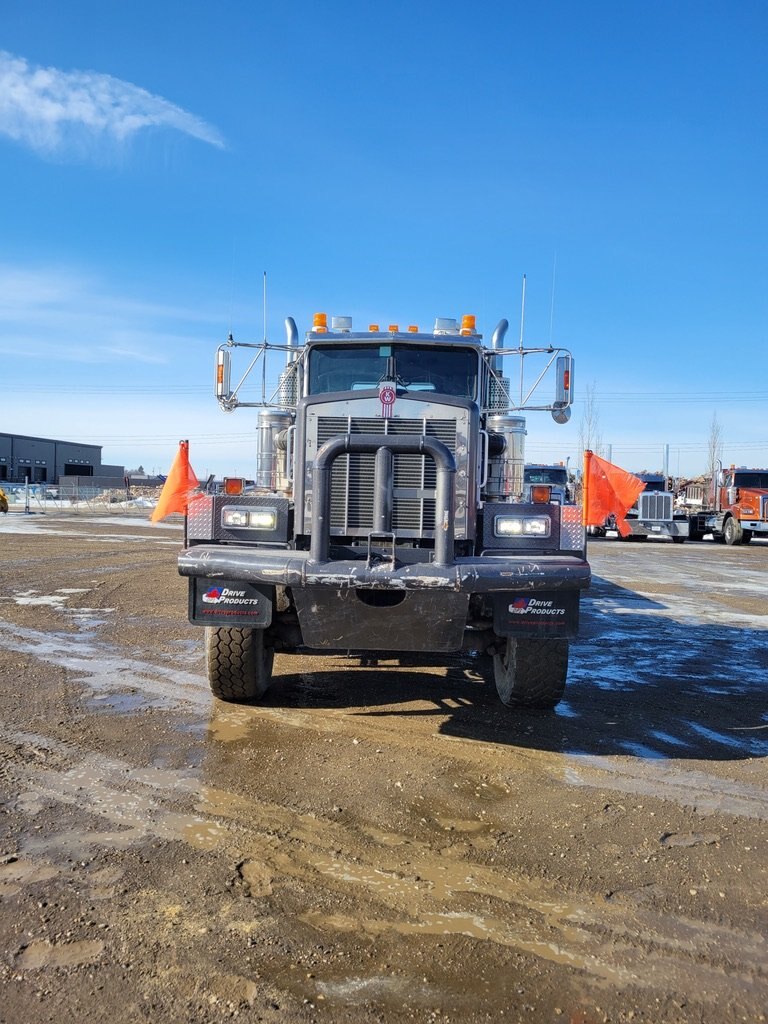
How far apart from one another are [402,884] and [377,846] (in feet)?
1.13

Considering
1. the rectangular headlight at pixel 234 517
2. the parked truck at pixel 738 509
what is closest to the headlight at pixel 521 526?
the rectangular headlight at pixel 234 517

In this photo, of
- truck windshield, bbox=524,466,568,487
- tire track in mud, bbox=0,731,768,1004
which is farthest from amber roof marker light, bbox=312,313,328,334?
truck windshield, bbox=524,466,568,487

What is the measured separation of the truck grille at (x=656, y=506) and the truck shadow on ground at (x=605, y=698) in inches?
760

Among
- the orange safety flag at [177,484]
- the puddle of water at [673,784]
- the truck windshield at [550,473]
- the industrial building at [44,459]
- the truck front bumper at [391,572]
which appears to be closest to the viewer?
the puddle of water at [673,784]

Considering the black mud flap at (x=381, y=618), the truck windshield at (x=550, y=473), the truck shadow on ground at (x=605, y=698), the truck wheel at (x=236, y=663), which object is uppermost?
the truck windshield at (x=550, y=473)

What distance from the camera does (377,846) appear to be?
3.43 m

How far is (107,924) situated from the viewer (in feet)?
8.99

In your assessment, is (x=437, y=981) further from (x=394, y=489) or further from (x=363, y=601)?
(x=394, y=489)

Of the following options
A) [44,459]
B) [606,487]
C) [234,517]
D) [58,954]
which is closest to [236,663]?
[234,517]

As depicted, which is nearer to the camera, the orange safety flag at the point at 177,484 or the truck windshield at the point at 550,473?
the orange safety flag at the point at 177,484

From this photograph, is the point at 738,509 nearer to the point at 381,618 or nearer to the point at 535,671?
the point at 535,671

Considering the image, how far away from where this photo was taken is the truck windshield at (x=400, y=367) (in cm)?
632

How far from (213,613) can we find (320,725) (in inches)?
42.1

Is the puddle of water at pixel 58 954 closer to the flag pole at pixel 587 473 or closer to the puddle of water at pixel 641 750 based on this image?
the puddle of water at pixel 641 750
